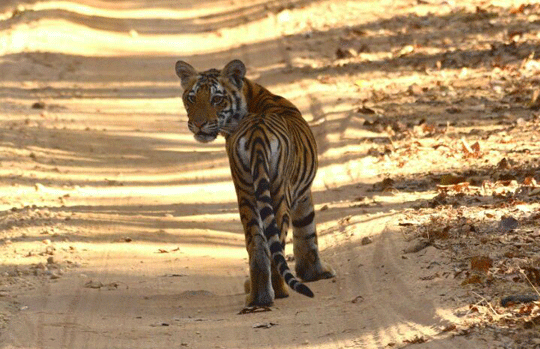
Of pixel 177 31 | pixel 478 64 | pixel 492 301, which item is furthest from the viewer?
pixel 177 31

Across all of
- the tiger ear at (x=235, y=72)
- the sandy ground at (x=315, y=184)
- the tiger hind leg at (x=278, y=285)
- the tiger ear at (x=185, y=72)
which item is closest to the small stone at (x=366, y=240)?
the sandy ground at (x=315, y=184)

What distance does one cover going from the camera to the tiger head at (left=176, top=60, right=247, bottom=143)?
9.21m

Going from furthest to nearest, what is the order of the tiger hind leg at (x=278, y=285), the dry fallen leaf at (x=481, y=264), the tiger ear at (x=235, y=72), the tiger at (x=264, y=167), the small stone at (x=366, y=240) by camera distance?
1. the small stone at (x=366, y=240)
2. the tiger ear at (x=235, y=72)
3. the tiger hind leg at (x=278, y=285)
4. the tiger at (x=264, y=167)
5. the dry fallen leaf at (x=481, y=264)

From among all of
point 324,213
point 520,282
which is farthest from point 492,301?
point 324,213

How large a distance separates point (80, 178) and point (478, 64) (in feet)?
23.6

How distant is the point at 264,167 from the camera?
27.7 ft

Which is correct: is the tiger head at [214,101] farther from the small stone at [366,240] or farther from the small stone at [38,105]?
the small stone at [38,105]

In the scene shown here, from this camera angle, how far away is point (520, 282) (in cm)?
753

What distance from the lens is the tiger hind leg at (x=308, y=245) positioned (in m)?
9.42

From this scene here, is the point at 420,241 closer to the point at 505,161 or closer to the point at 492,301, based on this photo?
the point at 492,301

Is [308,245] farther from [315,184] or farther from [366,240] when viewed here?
[315,184]

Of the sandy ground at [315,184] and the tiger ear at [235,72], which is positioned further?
the tiger ear at [235,72]

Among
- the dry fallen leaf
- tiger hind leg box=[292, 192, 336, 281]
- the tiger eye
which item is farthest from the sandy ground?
the tiger eye

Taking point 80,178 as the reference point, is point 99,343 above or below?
below
